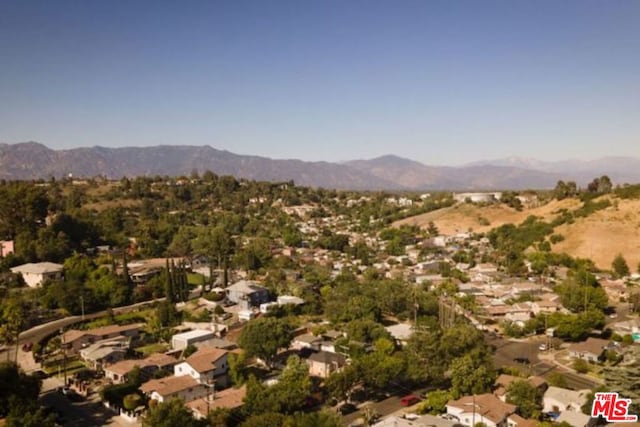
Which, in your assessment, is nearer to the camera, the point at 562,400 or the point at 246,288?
the point at 562,400

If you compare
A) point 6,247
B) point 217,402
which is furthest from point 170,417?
point 6,247

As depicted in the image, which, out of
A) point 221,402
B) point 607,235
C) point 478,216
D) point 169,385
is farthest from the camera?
point 478,216

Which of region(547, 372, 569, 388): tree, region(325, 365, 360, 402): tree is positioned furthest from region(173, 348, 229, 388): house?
region(547, 372, 569, 388): tree

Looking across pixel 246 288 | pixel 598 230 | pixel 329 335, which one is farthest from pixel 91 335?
pixel 598 230

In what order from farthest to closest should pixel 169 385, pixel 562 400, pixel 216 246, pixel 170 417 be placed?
pixel 216 246 → pixel 169 385 → pixel 562 400 → pixel 170 417

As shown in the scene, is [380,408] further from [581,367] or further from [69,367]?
[69,367]

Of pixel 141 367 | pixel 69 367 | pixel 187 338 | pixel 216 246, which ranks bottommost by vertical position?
pixel 69 367

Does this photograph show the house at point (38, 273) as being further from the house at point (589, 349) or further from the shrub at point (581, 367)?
the house at point (589, 349)

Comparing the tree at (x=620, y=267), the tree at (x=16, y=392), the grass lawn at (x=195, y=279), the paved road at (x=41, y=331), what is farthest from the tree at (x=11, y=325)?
the tree at (x=620, y=267)

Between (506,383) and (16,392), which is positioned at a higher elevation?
(16,392)

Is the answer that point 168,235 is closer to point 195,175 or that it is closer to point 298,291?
point 298,291
